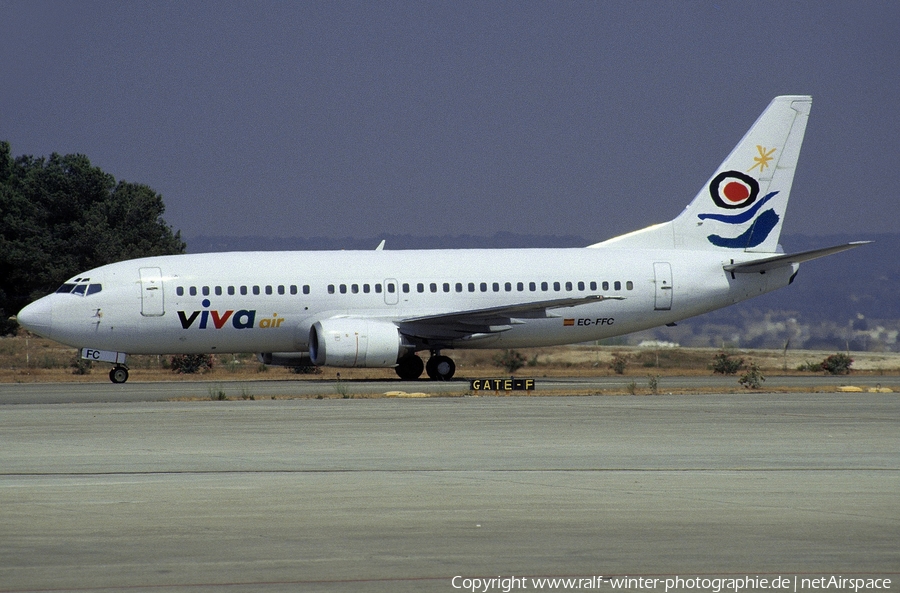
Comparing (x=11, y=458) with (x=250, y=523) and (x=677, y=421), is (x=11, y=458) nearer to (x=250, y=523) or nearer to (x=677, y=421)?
(x=250, y=523)

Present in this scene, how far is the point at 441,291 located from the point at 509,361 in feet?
45.9

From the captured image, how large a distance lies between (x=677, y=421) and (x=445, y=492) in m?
8.13

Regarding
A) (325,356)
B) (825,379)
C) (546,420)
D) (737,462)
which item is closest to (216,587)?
(737,462)

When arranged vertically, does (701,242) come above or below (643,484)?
above

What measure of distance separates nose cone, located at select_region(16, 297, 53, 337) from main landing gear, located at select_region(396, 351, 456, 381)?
8.78 m

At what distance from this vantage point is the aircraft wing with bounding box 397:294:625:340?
31422 millimetres

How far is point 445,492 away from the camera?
11.8 metres

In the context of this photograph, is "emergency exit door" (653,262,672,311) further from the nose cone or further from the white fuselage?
the nose cone

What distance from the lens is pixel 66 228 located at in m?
64.5

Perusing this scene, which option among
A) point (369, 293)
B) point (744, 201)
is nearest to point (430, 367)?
point (369, 293)

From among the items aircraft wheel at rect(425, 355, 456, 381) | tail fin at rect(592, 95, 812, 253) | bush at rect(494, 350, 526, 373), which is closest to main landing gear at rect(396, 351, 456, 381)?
aircraft wheel at rect(425, 355, 456, 381)

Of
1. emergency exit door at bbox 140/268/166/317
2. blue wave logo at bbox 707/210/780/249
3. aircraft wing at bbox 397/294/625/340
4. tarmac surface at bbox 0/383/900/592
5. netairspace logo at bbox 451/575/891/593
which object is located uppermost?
blue wave logo at bbox 707/210/780/249

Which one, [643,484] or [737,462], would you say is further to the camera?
[737,462]

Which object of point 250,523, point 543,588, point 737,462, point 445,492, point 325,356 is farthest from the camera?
point 325,356
